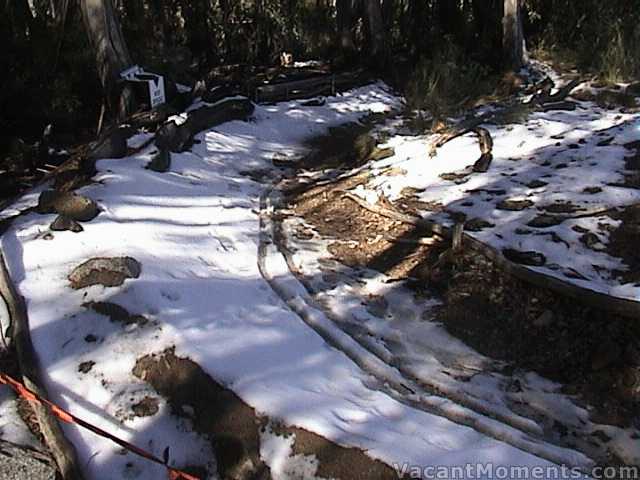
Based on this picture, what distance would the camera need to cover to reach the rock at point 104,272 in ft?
13.9

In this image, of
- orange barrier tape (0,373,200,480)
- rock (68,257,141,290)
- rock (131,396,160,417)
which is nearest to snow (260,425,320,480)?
orange barrier tape (0,373,200,480)

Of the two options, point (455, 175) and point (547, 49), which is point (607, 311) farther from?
point (547, 49)

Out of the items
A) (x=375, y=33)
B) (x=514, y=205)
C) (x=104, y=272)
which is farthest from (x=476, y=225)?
(x=375, y=33)

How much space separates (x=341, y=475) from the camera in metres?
2.97

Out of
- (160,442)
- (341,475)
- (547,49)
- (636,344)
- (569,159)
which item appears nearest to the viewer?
(341,475)

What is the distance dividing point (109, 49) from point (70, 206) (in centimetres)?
439

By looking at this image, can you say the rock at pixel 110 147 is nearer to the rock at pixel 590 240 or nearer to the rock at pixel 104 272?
the rock at pixel 104 272

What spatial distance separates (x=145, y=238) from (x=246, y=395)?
2.08 m

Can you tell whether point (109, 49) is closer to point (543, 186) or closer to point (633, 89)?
point (543, 186)

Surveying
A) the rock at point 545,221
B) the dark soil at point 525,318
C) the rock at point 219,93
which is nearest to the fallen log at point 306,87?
the rock at point 219,93

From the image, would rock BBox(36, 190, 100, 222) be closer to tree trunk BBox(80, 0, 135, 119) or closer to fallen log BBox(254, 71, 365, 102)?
tree trunk BBox(80, 0, 135, 119)

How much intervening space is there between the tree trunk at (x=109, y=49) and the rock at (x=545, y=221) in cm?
591

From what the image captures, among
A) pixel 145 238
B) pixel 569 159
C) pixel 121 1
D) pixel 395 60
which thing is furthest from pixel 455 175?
pixel 121 1

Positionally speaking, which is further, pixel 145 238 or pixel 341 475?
pixel 145 238
